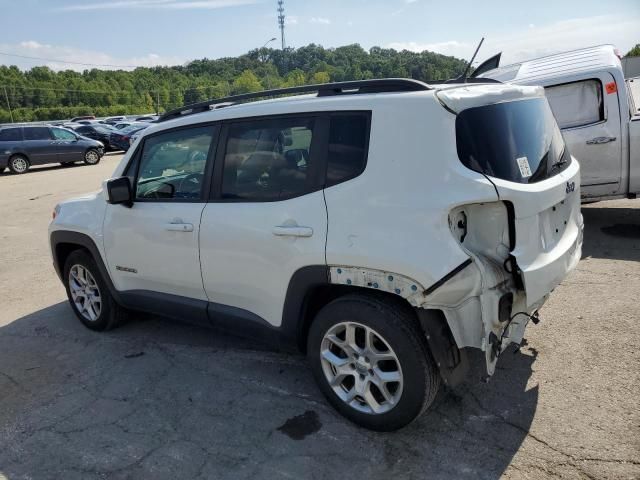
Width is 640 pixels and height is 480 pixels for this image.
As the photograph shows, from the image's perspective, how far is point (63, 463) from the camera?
285cm

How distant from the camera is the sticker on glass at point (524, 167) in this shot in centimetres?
268

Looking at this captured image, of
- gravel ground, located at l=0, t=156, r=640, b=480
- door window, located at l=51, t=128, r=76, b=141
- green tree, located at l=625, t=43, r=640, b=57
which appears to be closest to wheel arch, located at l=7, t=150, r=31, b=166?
door window, located at l=51, t=128, r=76, b=141

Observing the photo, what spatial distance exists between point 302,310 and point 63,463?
153 cm

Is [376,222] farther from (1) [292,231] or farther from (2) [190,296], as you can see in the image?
(2) [190,296]

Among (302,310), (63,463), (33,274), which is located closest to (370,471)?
(302,310)

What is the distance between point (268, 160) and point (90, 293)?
93.8 inches

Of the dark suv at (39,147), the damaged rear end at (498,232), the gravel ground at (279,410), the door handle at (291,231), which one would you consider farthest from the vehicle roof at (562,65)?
the dark suv at (39,147)

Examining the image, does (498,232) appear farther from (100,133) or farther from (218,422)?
(100,133)

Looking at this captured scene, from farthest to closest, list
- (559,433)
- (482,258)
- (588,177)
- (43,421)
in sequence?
(588,177) < (43,421) < (559,433) < (482,258)

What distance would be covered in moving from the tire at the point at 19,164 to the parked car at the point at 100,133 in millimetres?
7750

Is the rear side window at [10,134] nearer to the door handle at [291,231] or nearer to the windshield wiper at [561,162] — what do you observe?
the door handle at [291,231]

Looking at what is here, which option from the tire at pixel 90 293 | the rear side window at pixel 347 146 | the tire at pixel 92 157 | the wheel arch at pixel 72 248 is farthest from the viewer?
the tire at pixel 92 157

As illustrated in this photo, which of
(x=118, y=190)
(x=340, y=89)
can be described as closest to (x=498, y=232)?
(x=340, y=89)

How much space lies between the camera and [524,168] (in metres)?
2.71
